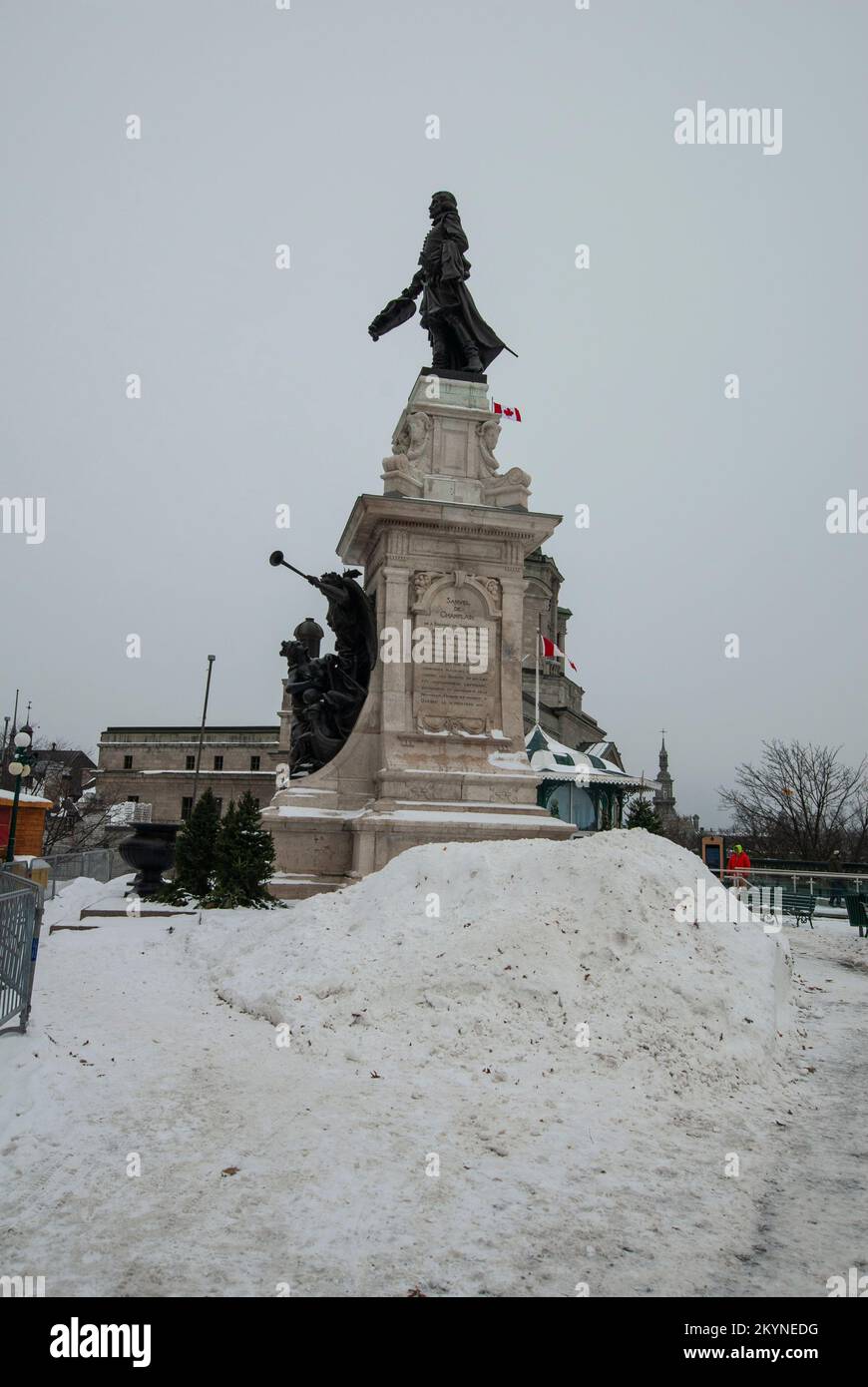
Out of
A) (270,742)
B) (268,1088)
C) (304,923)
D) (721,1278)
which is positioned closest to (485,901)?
(304,923)

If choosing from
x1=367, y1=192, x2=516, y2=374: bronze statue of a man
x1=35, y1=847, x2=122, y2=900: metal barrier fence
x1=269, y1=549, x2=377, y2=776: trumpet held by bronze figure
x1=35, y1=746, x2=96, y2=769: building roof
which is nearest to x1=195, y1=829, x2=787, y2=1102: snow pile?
x1=269, y1=549, x2=377, y2=776: trumpet held by bronze figure

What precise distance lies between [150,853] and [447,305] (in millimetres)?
11038

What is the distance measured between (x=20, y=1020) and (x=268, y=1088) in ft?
6.49

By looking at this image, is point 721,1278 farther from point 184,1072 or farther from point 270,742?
point 270,742

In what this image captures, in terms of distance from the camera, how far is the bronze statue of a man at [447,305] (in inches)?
685

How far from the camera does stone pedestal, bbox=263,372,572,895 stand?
14055 mm

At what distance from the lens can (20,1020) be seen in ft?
21.9

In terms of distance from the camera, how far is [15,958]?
6750 millimetres

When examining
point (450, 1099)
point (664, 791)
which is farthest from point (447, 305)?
point (664, 791)

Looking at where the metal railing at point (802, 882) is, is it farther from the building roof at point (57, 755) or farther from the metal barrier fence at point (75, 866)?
the building roof at point (57, 755)

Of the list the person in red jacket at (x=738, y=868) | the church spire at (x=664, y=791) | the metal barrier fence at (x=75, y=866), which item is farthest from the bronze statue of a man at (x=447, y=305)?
the church spire at (x=664, y=791)

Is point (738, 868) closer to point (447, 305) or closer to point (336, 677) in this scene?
point (336, 677)

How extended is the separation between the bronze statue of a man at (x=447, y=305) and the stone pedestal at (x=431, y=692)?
2.12 meters

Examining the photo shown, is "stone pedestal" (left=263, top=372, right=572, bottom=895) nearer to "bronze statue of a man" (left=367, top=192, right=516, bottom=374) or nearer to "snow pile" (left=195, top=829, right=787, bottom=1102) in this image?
"bronze statue of a man" (left=367, top=192, right=516, bottom=374)
